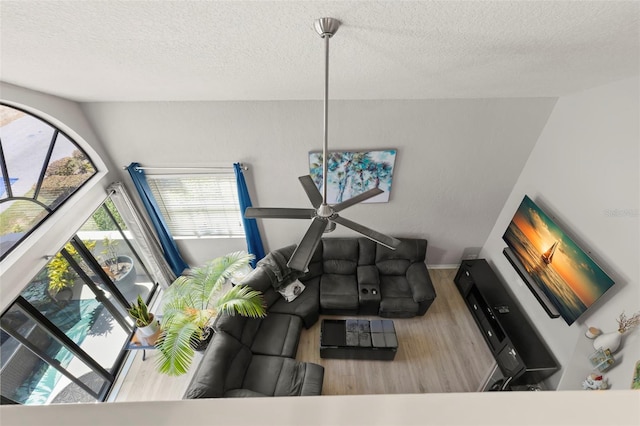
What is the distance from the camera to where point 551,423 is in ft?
1.44

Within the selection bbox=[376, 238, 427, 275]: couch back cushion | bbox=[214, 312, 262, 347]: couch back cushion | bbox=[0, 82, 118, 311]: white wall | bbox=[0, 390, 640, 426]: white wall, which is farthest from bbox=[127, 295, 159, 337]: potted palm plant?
bbox=[0, 390, 640, 426]: white wall

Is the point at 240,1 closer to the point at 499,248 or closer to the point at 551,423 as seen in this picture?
the point at 551,423

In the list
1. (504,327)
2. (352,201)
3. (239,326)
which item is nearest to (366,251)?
(504,327)

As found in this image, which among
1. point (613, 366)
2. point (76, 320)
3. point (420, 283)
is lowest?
point (420, 283)

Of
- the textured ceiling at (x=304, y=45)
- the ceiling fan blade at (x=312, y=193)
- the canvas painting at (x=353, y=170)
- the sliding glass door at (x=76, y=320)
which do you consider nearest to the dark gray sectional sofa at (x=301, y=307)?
the canvas painting at (x=353, y=170)

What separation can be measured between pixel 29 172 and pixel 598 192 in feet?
17.8

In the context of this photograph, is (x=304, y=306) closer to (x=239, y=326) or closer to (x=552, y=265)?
(x=239, y=326)

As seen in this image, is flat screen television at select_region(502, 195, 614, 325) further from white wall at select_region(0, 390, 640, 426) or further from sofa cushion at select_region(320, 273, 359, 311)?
white wall at select_region(0, 390, 640, 426)

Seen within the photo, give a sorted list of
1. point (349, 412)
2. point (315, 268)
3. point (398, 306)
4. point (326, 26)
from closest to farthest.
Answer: point (349, 412), point (326, 26), point (398, 306), point (315, 268)

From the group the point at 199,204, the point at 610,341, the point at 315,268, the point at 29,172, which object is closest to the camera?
the point at 610,341

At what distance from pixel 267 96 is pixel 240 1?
1.99 metres

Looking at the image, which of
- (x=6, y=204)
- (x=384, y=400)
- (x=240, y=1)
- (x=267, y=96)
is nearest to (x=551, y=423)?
(x=384, y=400)

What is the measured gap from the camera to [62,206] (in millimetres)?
3113

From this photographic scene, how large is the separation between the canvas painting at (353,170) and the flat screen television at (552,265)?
5.64ft
